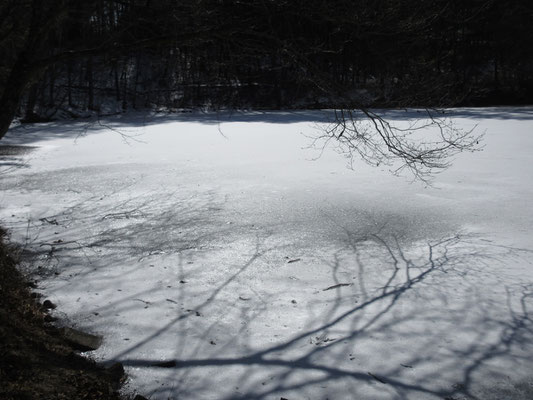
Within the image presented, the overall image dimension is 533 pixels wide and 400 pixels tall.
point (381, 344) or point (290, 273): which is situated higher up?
point (290, 273)

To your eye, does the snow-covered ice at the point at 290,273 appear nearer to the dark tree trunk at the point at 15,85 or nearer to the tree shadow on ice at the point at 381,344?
the tree shadow on ice at the point at 381,344

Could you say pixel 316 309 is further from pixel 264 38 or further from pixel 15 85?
pixel 15 85

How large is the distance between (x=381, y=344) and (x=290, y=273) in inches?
56.1

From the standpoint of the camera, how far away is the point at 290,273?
4762 mm

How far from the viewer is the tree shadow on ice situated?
9.79ft

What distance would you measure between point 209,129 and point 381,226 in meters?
10.7

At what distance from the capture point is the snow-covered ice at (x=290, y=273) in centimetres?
314

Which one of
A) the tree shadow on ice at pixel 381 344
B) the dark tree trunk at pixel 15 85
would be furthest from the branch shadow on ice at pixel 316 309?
the dark tree trunk at pixel 15 85

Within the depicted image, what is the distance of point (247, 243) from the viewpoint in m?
5.61

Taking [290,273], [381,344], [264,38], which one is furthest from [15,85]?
[381,344]

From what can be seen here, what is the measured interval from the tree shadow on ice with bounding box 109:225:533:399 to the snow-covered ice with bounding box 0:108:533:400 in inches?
0.5

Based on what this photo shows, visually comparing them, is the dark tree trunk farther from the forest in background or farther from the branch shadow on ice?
the branch shadow on ice

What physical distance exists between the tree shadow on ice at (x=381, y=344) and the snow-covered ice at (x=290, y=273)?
14 millimetres

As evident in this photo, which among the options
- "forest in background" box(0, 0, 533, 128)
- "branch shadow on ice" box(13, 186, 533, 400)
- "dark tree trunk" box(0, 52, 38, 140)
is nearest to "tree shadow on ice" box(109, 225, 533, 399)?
"branch shadow on ice" box(13, 186, 533, 400)
